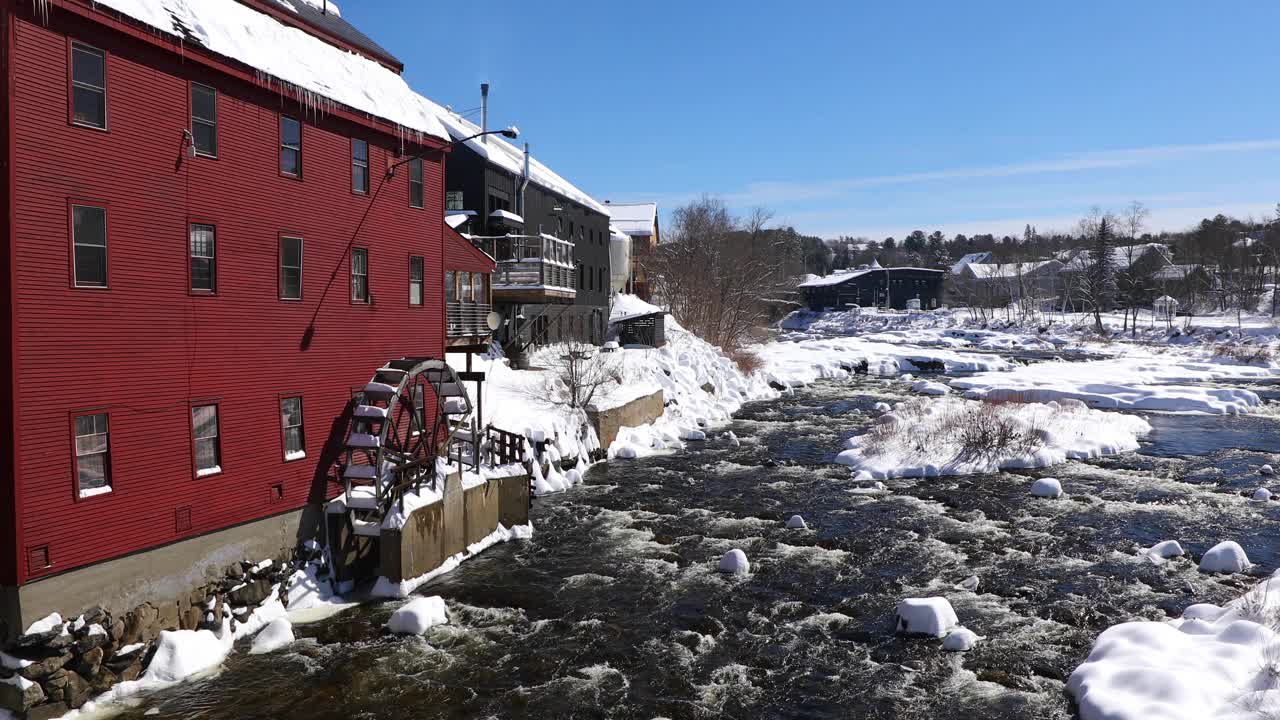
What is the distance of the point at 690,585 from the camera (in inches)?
641

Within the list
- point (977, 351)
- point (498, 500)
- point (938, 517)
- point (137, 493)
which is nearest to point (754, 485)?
point (938, 517)

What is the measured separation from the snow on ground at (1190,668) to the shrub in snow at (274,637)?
11.8 m

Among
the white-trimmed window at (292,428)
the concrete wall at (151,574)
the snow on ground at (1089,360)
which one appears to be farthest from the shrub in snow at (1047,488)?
the white-trimmed window at (292,428)

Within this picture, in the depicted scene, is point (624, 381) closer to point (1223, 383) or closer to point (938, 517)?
point (938, 517)

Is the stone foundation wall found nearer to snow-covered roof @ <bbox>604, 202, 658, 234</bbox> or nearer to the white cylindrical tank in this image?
the white cylindrical tank

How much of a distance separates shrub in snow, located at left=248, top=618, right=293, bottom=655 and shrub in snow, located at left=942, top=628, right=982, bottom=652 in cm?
1056

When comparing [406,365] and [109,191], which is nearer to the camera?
[109,191]

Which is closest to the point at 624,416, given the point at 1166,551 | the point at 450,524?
the point at 450,524

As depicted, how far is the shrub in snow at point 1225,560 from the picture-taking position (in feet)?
54.1

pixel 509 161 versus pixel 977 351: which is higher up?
pixel 509 161

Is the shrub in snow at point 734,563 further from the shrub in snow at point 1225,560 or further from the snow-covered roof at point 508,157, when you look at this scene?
the snow-covered roof at point 508,157

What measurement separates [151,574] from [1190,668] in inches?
580

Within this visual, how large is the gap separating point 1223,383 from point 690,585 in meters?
47.4

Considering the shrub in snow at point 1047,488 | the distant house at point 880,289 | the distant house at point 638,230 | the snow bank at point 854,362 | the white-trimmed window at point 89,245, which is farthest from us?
the distant house at point 880,289
